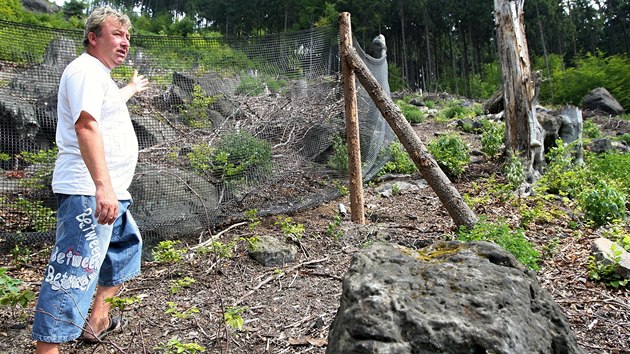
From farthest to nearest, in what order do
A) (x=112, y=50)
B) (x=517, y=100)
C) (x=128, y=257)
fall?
(x=517, y=100) < (x=128, y=257) < (x=112, y=50)

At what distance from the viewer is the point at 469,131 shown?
37.8ft

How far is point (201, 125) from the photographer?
16.6ft

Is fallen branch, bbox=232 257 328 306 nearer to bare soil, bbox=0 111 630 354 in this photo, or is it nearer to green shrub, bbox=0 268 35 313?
bare soil, bbox=0 111 630 354

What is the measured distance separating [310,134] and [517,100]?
3.49 metres

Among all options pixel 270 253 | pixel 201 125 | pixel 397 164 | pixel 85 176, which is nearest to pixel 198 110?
pixel 201 125

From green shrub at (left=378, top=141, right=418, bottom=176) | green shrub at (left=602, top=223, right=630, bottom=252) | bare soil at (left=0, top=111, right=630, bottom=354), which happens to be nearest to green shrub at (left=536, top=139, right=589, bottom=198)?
bare soil at (left=0, top=111, right=630, bottom=354)

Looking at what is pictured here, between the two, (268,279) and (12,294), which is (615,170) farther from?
(12,294)

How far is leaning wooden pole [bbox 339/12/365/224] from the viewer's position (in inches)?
192

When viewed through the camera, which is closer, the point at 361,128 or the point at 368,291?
the point at 368,291

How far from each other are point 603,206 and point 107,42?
4709 mm

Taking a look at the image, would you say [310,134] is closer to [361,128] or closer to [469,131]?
[361,128]

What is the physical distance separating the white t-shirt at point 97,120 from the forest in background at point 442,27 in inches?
1118

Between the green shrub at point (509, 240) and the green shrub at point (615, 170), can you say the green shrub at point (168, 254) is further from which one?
the green shrub at point (615, 170)

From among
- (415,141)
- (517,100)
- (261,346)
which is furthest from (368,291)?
(517,100)
